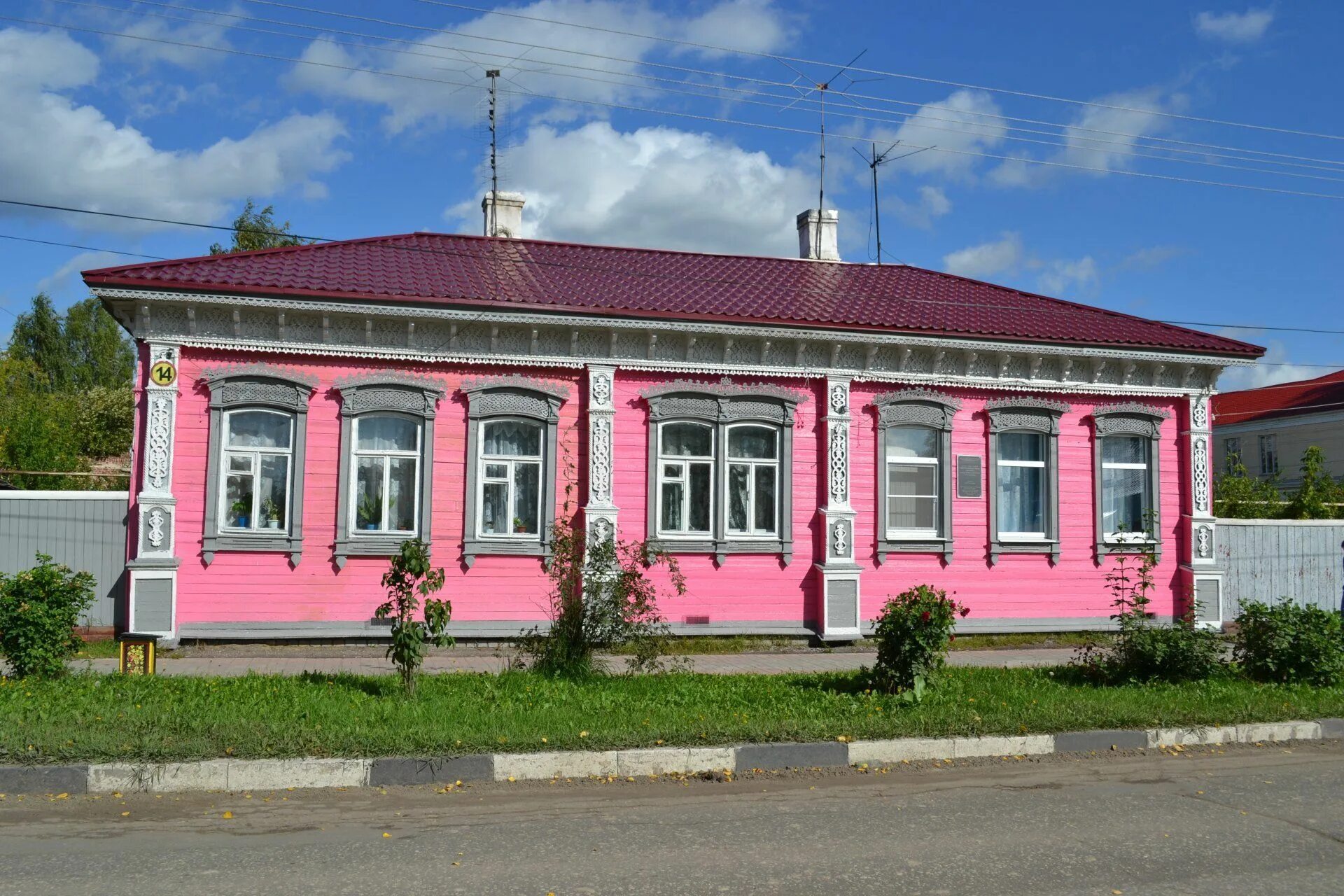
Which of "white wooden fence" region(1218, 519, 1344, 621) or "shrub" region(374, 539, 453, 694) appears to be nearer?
"shrub" region(374, 539, 453, 694)

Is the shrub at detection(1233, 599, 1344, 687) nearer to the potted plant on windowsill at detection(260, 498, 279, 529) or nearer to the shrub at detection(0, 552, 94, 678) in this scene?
the potted plant on windowsill at detection(260, 498, 279, 529)

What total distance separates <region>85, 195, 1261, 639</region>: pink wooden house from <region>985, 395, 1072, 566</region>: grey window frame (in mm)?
42

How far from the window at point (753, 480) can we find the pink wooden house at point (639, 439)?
33mm

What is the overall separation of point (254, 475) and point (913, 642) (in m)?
8.64

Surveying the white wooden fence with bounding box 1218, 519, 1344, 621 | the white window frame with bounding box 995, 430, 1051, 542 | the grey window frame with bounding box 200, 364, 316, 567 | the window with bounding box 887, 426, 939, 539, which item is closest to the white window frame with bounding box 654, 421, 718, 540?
the window with bounding box 887, 426, 939, 539

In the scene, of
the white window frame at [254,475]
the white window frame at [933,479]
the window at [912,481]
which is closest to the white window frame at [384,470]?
the white window frame at [254,475]

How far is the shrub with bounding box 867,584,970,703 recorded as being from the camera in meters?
9.71

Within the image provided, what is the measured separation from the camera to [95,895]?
5.02 m

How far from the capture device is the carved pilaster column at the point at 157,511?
12836 millimetres

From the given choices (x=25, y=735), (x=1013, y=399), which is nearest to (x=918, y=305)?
(x=1013, y=399)

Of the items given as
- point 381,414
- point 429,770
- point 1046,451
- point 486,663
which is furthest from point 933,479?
point 429,770

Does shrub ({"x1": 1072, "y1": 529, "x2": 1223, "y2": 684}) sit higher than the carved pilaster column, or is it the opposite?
the carved pilaster column

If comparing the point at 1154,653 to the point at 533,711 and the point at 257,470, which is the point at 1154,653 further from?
the point at 257,470

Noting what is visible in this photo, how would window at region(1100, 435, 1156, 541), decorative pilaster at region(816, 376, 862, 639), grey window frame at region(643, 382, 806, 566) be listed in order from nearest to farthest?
grey window frame at region(643, 382, 806, 566) < decorative pilaster at region(816, 376, 862, 639) < window at region(1100, 435, 1156, 541)
